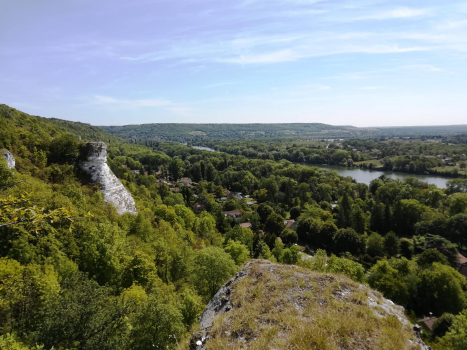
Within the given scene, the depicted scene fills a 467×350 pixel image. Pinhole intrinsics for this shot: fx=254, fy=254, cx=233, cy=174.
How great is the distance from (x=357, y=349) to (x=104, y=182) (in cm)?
2467

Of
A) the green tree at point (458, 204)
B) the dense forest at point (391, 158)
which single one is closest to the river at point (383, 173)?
the dense forest at point (391, 158)

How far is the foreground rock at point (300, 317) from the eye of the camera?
598cm

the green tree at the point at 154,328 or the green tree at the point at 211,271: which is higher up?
the green tree at the point at 154,328

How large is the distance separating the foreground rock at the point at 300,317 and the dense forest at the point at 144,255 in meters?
1.42

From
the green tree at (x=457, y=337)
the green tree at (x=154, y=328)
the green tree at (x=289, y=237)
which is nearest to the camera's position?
the green tree at (x=154, y=328)

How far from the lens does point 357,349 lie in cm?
574

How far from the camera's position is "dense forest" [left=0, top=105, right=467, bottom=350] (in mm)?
8945

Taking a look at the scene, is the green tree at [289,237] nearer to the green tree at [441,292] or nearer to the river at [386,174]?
the green tree at [441,292]

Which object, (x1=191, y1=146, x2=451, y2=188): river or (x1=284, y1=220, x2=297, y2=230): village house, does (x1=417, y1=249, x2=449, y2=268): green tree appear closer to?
(x1=284, y1=220, x2=297, y2=230): village house

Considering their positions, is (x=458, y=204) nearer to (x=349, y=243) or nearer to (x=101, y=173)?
(x=349, y=243)

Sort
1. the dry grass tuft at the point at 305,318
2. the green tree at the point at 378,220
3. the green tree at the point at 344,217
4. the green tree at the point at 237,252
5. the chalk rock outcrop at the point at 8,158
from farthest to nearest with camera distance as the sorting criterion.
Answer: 1. the green tree at the point at 378,220
2. the green tree at the point at 344,217
3. the green tree at the point at 237,252
4. the chalk rock outcrop at the point at 8,158
5. the dry grass tuft at the point at 305,318

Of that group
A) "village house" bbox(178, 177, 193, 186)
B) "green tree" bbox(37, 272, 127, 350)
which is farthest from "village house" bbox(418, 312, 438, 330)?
"village house" bbox(178, 177, 193, 186)

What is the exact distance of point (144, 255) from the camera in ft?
52.6

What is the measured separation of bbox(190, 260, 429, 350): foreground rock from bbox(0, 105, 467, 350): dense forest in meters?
1.42
